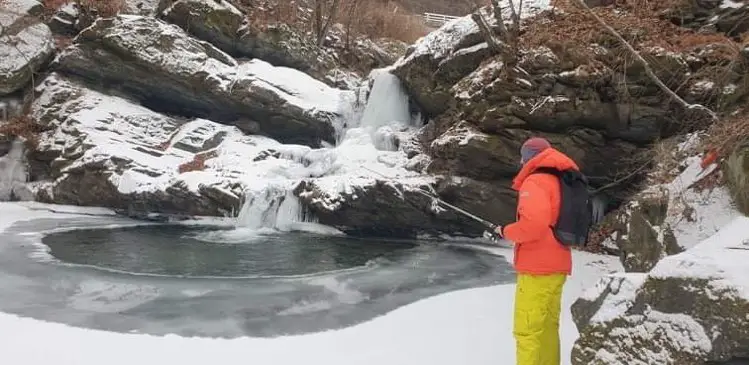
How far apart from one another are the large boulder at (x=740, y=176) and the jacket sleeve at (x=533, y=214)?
Answer: 6.62 feet

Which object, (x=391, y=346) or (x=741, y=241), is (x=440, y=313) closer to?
(x=391, y=346)

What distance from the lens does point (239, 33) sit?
51.6 feet

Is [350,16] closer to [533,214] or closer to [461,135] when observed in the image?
[461,135]

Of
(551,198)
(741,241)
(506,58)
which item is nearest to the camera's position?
(741,241)

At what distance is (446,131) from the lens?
9953 millimetres

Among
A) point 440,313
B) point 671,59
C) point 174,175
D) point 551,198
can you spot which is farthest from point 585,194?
point 174,175

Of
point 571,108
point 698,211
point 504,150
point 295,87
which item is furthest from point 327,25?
point 698,211

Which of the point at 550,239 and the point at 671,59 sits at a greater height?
the point at 671,59

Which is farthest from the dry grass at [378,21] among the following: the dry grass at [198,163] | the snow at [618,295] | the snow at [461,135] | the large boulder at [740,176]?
the snow at [618,295]

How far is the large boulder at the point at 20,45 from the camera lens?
13.3 meters

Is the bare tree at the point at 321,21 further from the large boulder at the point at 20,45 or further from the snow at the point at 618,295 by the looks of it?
the snow at the point at 618,295

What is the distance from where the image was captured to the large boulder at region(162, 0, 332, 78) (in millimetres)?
15039

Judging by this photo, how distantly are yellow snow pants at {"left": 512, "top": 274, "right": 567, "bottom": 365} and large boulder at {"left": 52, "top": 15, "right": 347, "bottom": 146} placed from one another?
10467 millimetres

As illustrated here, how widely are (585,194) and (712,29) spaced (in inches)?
262
